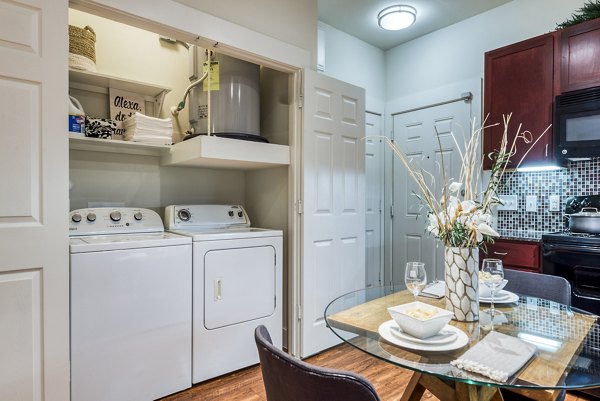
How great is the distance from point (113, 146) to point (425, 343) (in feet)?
7.12

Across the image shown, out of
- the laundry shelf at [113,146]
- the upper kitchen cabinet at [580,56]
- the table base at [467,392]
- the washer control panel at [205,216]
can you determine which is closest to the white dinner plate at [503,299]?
→ the table base at [467,392]

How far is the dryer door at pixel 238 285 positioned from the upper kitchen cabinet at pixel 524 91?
1.97 metres

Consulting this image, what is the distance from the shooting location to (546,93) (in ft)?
8.13

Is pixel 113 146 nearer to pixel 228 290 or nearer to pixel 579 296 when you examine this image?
pixel 228 290

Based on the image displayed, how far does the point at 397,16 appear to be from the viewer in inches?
121

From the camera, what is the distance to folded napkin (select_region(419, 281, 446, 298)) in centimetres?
156

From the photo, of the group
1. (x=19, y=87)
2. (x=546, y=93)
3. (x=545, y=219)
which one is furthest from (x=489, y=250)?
(x=19, y=87)

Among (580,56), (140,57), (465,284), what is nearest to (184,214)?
(140,57)

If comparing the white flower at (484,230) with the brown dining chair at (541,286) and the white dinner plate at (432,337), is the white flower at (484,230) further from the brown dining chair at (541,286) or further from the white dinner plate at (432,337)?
the brown dining chair at (541,286)

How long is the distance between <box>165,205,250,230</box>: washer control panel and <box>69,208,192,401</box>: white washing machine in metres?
0.40

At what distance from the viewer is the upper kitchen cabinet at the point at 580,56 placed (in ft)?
7.41

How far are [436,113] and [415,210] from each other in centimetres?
101

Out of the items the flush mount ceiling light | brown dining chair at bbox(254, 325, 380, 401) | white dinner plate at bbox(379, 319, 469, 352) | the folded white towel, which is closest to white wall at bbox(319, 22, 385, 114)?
the flush mount ceiling light

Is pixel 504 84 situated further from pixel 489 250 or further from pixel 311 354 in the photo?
pixel 311 354
